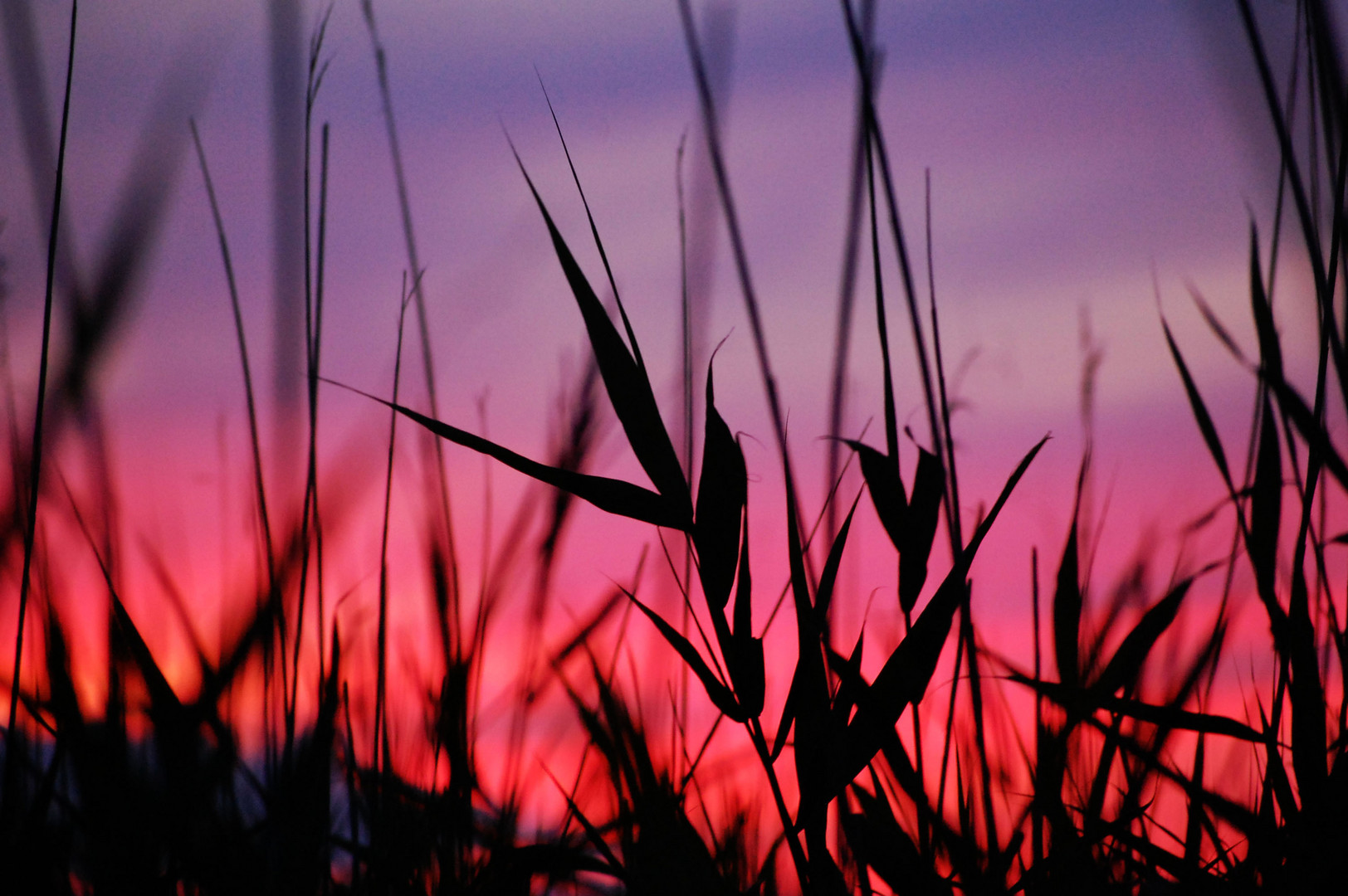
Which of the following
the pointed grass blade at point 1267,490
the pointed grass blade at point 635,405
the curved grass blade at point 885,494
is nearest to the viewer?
the pointed grass blade at point 635,405

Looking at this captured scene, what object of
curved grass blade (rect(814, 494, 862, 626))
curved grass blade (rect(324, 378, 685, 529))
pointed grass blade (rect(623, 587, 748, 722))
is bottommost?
pointed grass blade (rect(623, 587, 748, 722))

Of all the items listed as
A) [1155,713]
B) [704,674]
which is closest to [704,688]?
[704,674]

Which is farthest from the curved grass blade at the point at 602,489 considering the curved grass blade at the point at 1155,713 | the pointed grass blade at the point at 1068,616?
the pointed grass blade at the point at 1068,616

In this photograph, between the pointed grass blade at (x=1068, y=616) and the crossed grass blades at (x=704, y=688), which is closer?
the crossed grass blades at (x=704, y=688)

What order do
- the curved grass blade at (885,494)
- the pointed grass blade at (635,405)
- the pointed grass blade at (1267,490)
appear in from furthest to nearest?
the pointed grass blade at (1267,490), the curved grass blade at (885,494), the pointed grass blade at (635,405)

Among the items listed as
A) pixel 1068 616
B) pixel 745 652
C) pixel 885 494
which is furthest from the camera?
pixel 1068 616

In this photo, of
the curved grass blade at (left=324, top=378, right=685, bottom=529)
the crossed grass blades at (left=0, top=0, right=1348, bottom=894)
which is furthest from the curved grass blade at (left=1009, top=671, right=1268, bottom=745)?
the curved grass blade at (left=324, top=378, right=685, bottom=529)

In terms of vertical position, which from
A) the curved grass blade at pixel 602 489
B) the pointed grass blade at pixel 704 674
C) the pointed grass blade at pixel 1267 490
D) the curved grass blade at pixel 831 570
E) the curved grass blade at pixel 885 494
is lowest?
the pointed grass blade at pixel 704 674

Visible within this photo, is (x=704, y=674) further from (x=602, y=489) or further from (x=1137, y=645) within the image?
(x=1137, y=645)

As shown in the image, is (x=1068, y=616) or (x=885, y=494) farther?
(x=1068, y=616)

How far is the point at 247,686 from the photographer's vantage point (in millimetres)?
702

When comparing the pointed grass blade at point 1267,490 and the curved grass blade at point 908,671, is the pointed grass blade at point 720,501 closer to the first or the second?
the curved grass blade at point 908,671

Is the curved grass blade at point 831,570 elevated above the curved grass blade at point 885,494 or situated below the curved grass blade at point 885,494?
below

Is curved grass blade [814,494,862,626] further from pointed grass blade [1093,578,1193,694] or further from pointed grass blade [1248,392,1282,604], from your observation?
pointed grass blade [1248,392,1282,604]
